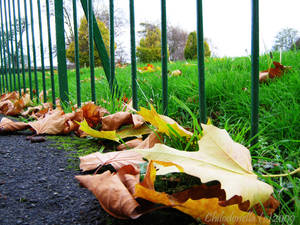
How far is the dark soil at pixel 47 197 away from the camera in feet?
2.28

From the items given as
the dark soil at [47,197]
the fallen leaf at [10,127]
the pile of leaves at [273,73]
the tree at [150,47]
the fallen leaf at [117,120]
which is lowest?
the dark soil at [47,197]

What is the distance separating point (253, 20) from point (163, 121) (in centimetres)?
56

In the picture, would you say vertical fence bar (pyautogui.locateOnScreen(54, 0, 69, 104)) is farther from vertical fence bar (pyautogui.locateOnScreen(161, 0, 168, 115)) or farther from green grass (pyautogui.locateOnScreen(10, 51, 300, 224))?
vertical fence bar (pyautogui.locateOnScreen(161, 0, 168, 115))

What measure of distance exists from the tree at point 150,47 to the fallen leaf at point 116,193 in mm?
14962

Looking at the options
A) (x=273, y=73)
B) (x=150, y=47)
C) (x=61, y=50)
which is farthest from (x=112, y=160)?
(x=150, y=47)

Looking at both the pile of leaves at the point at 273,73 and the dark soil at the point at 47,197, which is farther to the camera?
the pile of leaves at the point at 273,73

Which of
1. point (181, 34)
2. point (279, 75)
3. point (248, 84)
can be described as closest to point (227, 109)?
point (248, 84)

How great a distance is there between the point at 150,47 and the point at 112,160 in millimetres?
20650

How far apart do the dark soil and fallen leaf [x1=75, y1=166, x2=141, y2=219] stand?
4cm

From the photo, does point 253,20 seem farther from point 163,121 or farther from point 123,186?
point 123,186

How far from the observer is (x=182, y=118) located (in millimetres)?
1855

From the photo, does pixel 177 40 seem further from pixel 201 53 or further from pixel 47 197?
pixel 47 197

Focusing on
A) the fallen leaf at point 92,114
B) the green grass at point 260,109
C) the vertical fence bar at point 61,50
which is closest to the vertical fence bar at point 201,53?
the green grass at point 260,109

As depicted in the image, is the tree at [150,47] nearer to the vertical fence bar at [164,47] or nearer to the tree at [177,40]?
the tree at [177,40]
